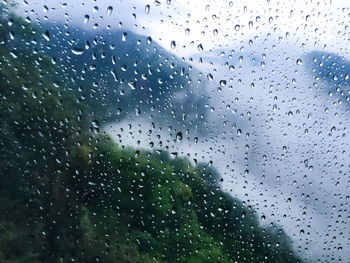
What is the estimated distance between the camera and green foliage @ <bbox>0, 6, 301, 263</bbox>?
184 centimetres

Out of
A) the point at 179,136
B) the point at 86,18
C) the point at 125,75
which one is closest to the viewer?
the point at 86,18

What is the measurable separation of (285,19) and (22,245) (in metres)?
1.96

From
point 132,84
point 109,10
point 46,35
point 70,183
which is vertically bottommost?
point 70,183

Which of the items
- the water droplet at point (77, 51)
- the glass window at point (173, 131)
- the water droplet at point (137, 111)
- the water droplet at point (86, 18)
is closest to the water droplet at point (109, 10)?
the glass window at point (173, 131)

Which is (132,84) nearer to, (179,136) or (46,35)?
(179,136)

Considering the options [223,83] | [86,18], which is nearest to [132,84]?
[86,18]

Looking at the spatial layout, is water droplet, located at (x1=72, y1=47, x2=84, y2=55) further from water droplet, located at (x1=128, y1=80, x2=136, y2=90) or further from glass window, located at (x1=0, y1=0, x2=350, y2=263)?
water droplet, located at (x1=128, y1=80, x2=136, y2=90)

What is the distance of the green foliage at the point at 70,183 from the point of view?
184 cm

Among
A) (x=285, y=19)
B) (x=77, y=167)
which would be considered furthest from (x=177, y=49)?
(x=77, y=167)

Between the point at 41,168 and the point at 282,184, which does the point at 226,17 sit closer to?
the point at 282,184

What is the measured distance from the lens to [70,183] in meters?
1.93

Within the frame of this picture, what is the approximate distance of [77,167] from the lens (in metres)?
1.92

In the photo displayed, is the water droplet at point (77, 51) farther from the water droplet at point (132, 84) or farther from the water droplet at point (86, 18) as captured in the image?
the water droplet at point (132, 84)

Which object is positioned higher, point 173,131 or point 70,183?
point 173,131
